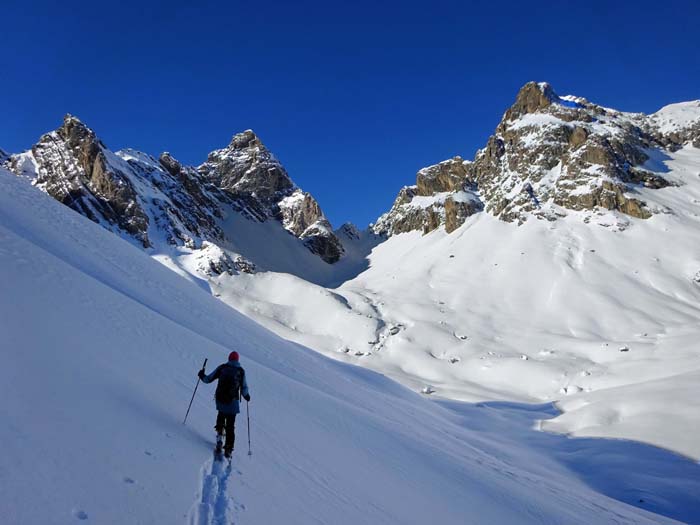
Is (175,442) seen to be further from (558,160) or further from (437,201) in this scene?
(437,201)

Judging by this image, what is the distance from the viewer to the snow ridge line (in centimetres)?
610

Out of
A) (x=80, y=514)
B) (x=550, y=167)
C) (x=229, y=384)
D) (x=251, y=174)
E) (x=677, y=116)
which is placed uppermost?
(x=677, y=116)

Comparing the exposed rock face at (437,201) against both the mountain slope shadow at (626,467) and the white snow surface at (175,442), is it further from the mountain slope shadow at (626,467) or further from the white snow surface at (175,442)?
the white snow surface at (175,442)

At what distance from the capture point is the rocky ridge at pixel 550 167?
120438 millimetres

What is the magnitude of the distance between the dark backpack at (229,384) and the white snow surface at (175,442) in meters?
0.77

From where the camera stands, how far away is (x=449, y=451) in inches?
701

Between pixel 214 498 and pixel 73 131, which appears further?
pixel 73 131

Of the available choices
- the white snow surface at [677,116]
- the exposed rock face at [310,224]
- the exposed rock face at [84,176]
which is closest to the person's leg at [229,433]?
the exposed rock face at [84,176]

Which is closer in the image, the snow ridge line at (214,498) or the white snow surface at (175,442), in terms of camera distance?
the white snow surface at (175,442)

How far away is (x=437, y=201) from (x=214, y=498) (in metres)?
158

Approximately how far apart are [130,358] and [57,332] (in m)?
1.66

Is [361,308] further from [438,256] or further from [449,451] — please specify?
[449,451]

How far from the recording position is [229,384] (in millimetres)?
9250

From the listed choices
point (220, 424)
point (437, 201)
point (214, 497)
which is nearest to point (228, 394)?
point (220, 424)
